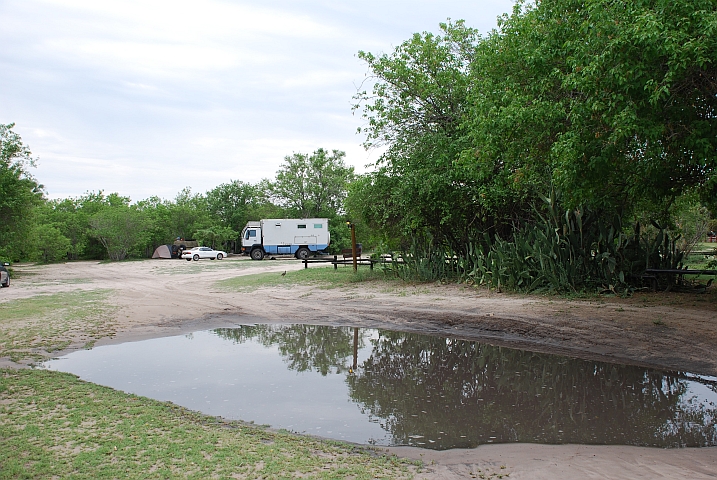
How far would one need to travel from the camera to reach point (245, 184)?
65625mm

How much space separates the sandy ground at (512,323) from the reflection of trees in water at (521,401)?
1.51 feet

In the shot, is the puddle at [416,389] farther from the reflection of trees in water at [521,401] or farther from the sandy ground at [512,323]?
the sandy ground at [512,323]

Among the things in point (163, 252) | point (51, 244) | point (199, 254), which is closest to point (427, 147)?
point (199, 254)

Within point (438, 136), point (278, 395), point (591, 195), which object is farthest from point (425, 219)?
point (278, 395)

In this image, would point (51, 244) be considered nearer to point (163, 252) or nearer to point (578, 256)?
point (163, 252)

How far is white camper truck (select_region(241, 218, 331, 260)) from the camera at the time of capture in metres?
41.8

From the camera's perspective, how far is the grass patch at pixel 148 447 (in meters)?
4.35

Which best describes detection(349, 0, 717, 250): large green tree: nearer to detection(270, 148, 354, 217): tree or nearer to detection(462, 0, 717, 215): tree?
detection(462, 0, 717, 215): tree

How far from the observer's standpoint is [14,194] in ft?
90.3

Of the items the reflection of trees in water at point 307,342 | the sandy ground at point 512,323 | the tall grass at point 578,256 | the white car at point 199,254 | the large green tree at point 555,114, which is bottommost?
the reflection of trees in water at point 307,342


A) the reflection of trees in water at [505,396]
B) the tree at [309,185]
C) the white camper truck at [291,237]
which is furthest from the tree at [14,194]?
the tree at [309,185]

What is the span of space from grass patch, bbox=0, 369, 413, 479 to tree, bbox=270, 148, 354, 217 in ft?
179

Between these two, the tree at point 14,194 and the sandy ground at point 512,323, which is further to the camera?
the tree at point 14,194

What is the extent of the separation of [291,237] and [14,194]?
18661 mm
